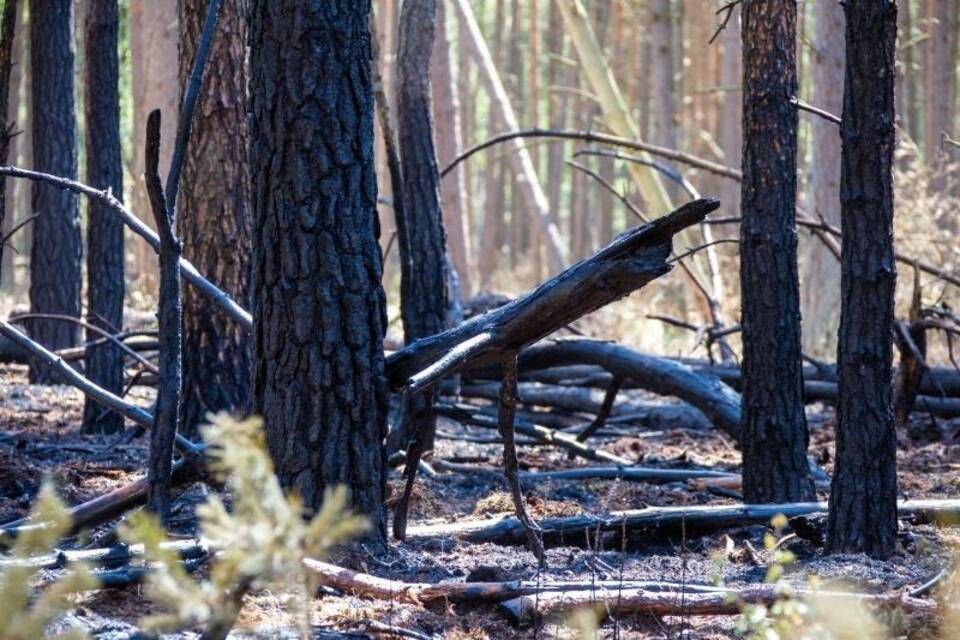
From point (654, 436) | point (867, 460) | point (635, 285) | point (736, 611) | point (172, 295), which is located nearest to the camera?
point (736, 611)

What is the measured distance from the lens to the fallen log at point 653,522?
5344 millimetres

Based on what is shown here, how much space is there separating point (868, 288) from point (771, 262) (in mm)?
1179

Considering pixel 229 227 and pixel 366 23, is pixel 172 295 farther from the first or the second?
pixel 229 227

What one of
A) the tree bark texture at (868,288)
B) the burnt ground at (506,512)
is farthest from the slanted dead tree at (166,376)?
the tree bark texture at (868,288)

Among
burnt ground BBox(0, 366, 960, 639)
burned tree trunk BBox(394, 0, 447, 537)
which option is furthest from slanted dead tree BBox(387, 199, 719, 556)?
burned tree trunk BBox(394, 0, 447, 537)

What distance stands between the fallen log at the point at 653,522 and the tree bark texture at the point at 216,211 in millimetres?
2181

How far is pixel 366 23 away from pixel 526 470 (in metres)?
3.70

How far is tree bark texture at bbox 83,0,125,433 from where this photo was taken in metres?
8.18

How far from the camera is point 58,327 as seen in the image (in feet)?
34.9

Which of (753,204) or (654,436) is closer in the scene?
(753,204)

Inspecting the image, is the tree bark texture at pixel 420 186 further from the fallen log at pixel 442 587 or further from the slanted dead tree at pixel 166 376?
the fallen log at pixel 442 587

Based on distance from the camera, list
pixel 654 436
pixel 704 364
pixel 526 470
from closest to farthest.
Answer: pixel 526 470, pixel 654 436, pixel 704 364

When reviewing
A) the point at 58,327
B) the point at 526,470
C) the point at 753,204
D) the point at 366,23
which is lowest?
the point at 526,470

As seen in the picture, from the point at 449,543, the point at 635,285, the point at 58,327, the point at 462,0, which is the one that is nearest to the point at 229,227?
the point at 449,543
